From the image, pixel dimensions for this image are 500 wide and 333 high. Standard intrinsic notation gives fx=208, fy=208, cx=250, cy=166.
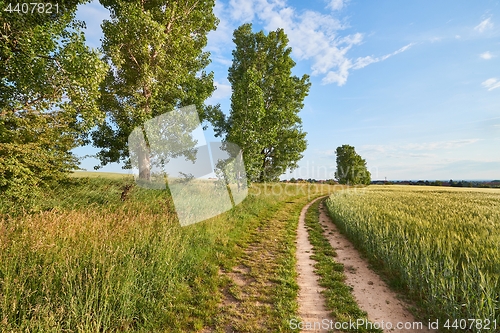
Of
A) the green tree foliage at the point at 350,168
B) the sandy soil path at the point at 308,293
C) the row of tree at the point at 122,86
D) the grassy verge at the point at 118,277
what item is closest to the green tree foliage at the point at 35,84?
the row of tree at the point at 122,86

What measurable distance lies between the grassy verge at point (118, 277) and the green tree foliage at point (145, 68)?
8317 millimetres

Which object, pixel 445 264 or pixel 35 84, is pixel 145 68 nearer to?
pixel 35 84

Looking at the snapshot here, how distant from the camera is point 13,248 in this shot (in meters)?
4.29

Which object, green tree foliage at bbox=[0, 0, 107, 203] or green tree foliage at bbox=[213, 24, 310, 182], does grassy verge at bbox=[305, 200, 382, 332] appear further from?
green tree foliage at bbox=[213, 24, 310, 182]

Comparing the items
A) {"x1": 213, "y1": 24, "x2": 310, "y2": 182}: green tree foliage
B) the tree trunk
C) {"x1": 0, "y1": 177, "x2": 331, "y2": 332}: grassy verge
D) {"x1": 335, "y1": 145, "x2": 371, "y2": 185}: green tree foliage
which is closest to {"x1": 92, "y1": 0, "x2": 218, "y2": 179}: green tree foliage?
the tree trunk

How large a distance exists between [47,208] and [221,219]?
23.0 ft

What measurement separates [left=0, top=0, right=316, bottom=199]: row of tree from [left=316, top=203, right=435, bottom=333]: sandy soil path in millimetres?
10754

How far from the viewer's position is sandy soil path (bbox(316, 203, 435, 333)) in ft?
14.3

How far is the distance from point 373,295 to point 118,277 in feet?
19.5

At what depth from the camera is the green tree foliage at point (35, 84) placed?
6.64m

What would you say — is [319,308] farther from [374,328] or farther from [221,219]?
[221,219]

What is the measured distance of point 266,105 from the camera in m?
22.5

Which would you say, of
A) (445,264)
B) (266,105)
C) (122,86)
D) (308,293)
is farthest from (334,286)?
(266,105)

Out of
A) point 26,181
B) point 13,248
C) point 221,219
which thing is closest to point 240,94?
point 221,219
